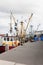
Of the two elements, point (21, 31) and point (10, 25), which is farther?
point (10, 25)

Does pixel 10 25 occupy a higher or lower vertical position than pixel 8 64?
higher

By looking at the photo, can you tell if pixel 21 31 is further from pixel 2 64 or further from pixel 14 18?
pixel 2 64

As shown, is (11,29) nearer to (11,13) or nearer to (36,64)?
(11,13)

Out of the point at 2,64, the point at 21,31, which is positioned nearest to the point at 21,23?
the point at 21,31

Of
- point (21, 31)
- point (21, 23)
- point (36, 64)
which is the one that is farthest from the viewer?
Result: point (21, 23)

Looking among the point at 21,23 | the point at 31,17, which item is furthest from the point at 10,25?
the point at 31,17

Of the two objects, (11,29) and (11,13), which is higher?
(11,13)

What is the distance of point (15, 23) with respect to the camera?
79.4 m

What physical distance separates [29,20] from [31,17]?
6.53 feet

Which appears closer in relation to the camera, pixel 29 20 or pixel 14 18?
pixel 29 20

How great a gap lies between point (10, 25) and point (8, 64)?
255 ft

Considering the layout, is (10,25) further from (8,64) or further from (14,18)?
(8,64)

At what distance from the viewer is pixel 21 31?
7162 cm

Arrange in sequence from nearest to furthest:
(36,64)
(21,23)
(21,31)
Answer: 1. (36,64)
2. (21,31)
3. (21,23)
